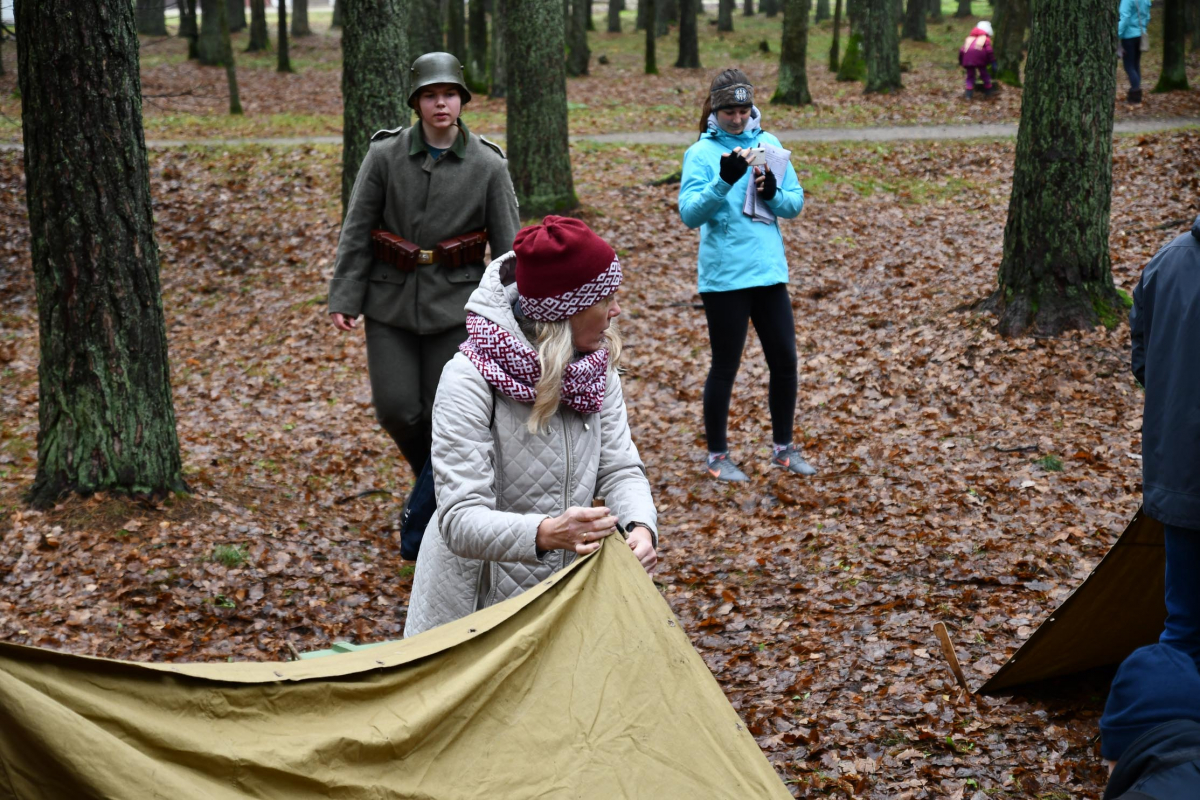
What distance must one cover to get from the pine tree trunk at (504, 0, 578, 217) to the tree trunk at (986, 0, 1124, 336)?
5264 mm

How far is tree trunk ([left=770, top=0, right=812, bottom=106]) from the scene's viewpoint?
65.6ft

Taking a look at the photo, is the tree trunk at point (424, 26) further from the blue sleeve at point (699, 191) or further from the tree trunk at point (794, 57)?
the blue sleeve at point (699, 191)

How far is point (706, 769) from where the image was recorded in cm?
262

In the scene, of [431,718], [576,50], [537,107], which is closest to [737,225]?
[431,718]

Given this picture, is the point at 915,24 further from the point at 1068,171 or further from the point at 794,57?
the point at 1068,171

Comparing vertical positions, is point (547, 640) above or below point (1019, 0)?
below

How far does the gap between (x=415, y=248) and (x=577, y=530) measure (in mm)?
2904

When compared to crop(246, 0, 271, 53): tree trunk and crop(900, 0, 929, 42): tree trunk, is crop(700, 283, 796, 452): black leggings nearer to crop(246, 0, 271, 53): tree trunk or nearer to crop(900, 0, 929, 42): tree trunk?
crop(900, 0, 929, 42): tree trunk

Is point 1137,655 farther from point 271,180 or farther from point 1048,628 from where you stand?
point 271,180

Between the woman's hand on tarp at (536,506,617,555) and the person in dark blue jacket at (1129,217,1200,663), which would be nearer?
the woman's hand on tarp at (536,506,617,555)

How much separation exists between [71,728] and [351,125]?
30.6 feet

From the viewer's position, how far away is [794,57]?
66.8 feet

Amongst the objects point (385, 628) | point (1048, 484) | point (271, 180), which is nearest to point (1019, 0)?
point (271, 180)

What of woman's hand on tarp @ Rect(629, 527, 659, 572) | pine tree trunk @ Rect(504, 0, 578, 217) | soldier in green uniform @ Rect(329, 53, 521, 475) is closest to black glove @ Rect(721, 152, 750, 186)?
soldier in green uniform @ Rect(329, 53, 521, 475)
